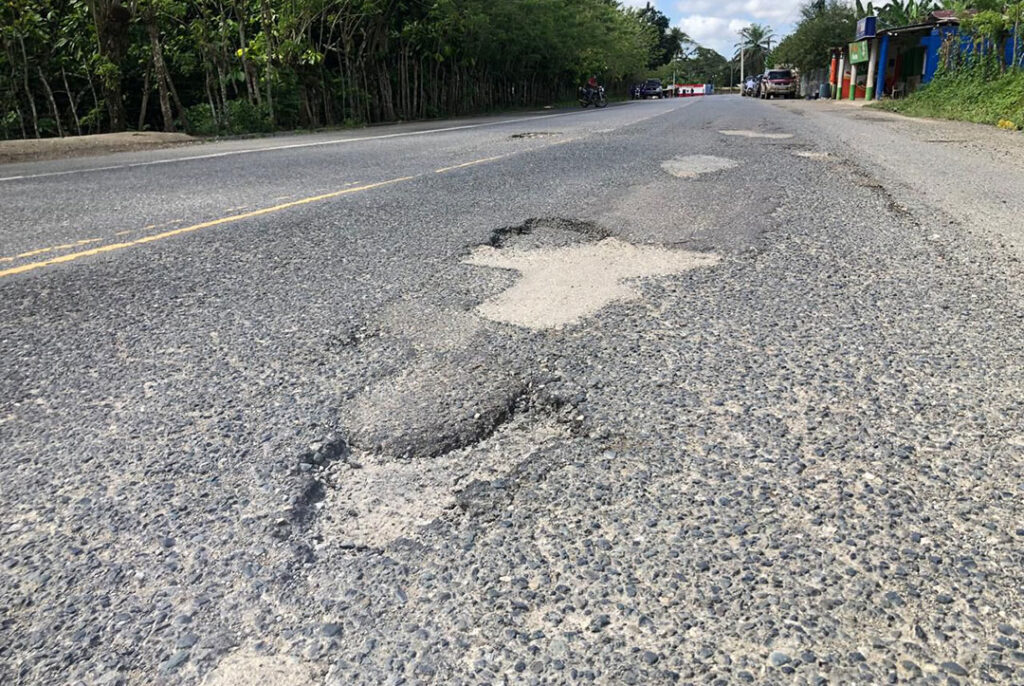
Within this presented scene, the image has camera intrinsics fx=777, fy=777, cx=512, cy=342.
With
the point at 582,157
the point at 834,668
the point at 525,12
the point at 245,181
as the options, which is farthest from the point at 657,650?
the point at 525,12

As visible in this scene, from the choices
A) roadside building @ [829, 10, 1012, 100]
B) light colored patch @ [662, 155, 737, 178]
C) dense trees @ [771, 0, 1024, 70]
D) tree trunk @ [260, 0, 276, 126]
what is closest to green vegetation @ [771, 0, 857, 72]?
dense trees @ [771, 0, 1024, 70]

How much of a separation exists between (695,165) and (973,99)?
15.6m

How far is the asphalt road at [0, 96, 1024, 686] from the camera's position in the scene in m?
1.47

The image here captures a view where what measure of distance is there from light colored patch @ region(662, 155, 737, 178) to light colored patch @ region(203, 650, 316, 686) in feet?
21.9

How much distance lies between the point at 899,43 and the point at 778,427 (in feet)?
129

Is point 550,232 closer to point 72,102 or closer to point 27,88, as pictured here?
point 27,88

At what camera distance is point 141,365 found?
2.77 metres

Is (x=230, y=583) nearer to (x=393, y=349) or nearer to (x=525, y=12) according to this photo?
(x=393, y=349)

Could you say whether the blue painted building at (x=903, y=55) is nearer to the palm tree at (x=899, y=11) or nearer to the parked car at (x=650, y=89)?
the palm tree at (x=899, y=11)

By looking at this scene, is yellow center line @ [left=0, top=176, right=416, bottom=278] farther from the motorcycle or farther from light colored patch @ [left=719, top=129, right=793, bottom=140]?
the motorcycle

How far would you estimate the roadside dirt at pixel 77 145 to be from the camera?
1143 centimetres

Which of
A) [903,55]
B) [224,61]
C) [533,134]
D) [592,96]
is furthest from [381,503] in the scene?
[903,55]

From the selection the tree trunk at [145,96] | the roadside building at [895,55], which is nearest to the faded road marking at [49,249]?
the tree trunk at [145,96]

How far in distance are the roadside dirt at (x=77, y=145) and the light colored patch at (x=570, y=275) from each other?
10004 millimetres
